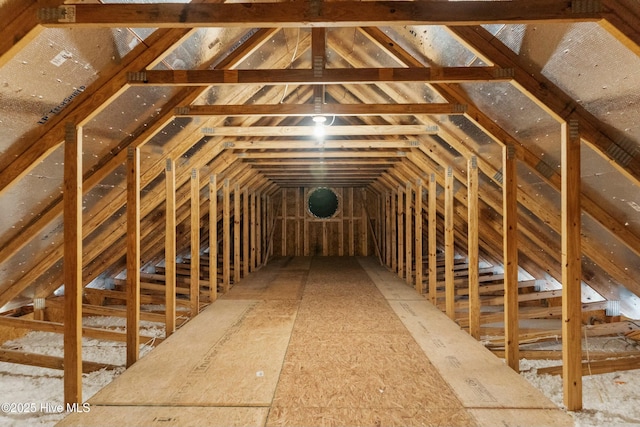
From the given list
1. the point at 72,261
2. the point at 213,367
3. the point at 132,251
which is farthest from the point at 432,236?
the point at 72,261

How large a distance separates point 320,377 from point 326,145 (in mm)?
3362

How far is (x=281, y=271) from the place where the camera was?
29.8ft

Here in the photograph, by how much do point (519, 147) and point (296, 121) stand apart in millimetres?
3972

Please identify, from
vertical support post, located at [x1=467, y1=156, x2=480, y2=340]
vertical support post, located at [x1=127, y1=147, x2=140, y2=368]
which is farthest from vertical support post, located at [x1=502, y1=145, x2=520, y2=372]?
vertical support post, located at [x1=127, y1=147, x2=140, y2=368]

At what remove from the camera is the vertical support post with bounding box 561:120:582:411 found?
9.04 feet

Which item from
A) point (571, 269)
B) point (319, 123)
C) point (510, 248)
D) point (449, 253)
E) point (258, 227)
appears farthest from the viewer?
point (258, 227)

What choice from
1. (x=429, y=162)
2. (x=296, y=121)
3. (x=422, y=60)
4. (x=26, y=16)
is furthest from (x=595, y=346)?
(x=26, y=16)

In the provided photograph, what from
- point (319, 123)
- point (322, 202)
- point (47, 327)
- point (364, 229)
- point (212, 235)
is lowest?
point (47, 327)

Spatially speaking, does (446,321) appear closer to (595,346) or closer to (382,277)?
(595,346)

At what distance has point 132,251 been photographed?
3.59 m

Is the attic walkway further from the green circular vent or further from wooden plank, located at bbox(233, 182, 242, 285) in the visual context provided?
the green circular vent

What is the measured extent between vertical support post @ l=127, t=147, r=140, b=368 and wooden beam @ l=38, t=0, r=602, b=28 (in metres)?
1.63

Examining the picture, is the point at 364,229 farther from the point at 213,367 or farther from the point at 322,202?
the point at 213,367

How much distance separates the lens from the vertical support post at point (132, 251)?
357 centimetres
